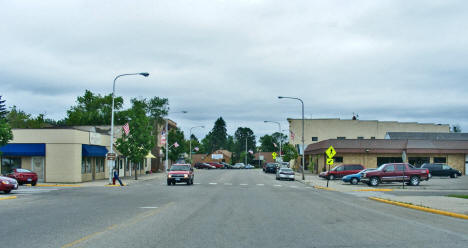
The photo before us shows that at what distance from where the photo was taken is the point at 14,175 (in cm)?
3475

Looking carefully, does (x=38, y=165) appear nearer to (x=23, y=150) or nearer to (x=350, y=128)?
(x=23, y=150)

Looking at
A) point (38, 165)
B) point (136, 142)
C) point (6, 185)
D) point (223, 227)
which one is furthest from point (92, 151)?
point (223, 227)

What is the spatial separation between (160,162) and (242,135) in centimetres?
10592

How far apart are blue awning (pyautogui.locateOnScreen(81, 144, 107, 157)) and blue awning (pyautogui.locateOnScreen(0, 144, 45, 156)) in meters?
3.45

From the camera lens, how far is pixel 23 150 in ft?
133

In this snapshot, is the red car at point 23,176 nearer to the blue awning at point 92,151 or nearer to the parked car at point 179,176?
the blue awning at point 92,151

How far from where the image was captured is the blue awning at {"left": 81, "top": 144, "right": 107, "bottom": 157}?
42250mm

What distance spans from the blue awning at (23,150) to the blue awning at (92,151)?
3453 mm

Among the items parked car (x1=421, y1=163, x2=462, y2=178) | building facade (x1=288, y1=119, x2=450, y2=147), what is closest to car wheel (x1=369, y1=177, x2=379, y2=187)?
parked car (x1=421, y1=163, x2=462, y2=178)

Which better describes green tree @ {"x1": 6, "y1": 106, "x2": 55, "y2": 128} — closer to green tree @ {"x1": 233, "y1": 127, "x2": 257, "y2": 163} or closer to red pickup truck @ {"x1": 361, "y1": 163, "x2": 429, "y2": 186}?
red pickup truck @ {"x1": 361, "y1": 163, "x2": 429, "y2": 186}

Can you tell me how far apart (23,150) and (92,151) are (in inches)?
230

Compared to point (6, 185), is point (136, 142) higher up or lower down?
higher up

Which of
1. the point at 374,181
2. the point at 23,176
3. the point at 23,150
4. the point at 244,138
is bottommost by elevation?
the point at 374,181

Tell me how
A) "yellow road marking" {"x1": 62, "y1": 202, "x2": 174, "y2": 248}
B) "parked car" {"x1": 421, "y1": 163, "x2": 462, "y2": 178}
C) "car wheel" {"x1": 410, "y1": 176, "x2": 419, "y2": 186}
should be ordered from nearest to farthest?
"yellow road marking" {"x1": 62, "y1": 202, "x2": 174, "y2": 248}, "car wheel" {"x1": 410, "y1": 176, "x2": 419, "y2": 186}, "parked car" {"x1": 421, "y1": 163, "x2": 462, "y2": 178}
